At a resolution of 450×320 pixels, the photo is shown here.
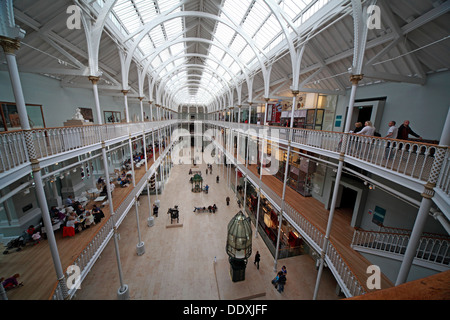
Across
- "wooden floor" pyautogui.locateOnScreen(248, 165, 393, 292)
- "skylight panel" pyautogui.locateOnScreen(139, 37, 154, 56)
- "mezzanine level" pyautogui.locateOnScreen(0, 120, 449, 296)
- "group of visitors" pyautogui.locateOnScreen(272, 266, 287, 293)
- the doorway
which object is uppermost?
"skylight panel" pyautogui.locateOnScreen(139, 37, 154, 56)

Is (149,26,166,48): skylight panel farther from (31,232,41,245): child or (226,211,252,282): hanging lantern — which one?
(226,211,252,282): hanging lantern

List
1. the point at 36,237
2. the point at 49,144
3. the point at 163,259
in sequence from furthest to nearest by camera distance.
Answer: the point at 163,259
the point at 36,237
the point at 49,144

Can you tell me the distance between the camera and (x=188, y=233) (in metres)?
14.4

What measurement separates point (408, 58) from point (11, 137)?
46.4ft

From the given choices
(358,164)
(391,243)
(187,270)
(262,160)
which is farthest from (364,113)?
(187,270)

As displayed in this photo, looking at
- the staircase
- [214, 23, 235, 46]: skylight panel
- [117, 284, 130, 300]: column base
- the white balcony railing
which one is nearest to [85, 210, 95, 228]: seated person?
[117, 284, 130, 300]: column base

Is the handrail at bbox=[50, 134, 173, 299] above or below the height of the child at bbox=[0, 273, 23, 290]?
above

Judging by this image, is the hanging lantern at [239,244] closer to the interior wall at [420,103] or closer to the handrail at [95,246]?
the handrail at [95,246]

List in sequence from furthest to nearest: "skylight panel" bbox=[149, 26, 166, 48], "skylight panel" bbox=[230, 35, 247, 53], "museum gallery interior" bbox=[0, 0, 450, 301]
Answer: "skylight panel" bbox=[230, 35, 247, 53] < "skylight panel" bbox=[149, 26, 166, 48] < "museum gallery interior" bbox=[0, 0, 450, 301]

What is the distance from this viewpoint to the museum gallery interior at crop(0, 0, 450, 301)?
5523mm

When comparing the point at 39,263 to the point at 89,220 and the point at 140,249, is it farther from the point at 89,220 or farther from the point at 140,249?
the point at 140,249

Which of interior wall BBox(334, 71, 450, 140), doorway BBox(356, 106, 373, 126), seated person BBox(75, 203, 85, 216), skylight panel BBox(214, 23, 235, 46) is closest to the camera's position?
interior wall BBox(334, 71, 450, 140)

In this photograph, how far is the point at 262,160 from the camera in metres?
11.5
